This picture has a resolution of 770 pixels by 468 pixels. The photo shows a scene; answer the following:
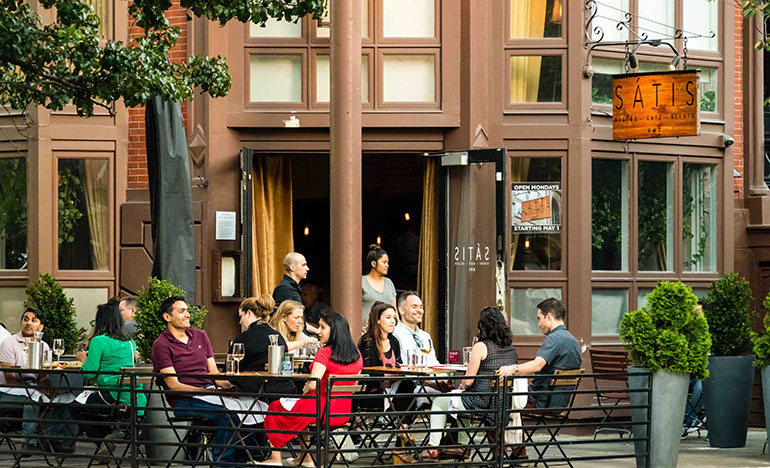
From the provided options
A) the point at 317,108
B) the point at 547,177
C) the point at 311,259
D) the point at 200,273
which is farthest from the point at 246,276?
the point at 311,259

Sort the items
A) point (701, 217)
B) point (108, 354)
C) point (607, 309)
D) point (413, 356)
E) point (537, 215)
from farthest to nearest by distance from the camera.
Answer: point (701, 217) < point (607, 309) < point (537, 215) < point (413, 356) < point (108, 354)

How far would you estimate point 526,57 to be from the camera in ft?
51.0

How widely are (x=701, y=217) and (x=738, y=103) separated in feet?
6.46

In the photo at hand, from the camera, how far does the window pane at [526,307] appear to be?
15398mm

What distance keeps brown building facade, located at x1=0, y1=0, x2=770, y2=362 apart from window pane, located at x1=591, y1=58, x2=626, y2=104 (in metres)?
0.03

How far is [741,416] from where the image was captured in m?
13.5

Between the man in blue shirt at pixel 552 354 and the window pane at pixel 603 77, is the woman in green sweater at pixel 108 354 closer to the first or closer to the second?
the man in blue shirt at pixel 552 354

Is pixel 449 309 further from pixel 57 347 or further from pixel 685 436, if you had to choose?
pixel 57 347

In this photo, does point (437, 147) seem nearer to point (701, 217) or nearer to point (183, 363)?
point (701, 217)

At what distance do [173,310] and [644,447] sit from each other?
175 inches

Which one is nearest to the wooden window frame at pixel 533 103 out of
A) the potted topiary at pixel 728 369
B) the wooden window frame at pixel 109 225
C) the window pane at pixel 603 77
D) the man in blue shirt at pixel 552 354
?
the window pane at pixel 603 77

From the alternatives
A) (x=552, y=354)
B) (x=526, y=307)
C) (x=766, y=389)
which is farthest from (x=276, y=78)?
(x=766, y=389)

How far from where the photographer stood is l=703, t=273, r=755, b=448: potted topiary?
13.4 m

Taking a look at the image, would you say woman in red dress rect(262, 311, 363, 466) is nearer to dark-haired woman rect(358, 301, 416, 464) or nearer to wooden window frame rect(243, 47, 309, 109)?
dark-haired woman rect(358, 301, 416, 464)
